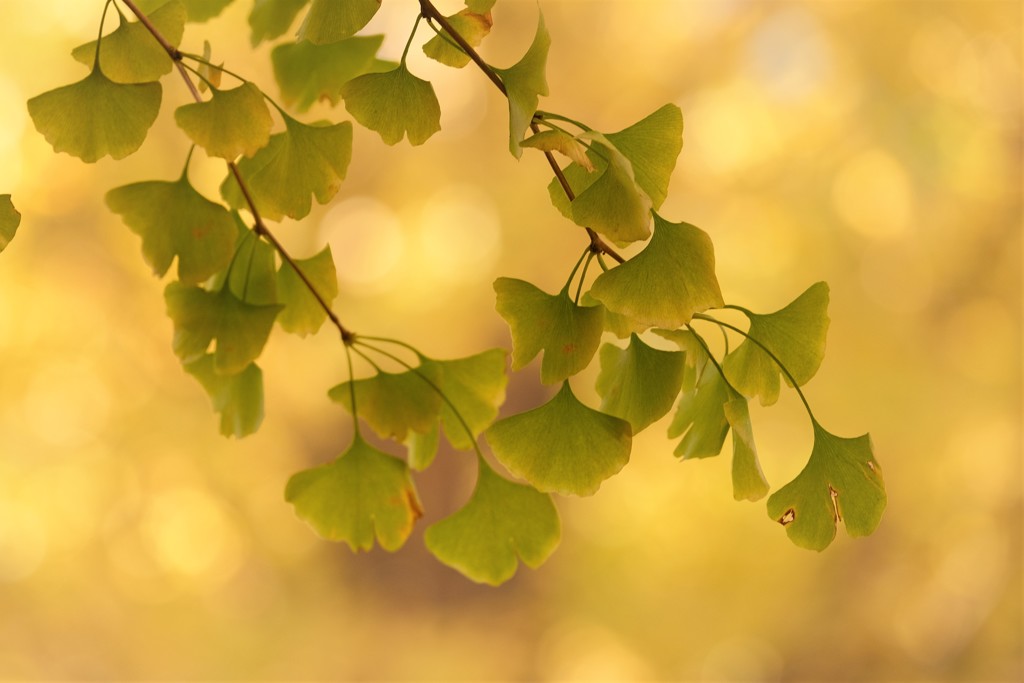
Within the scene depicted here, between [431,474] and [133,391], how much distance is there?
25.5 inches

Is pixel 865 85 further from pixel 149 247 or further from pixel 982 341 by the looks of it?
pixel 149 247

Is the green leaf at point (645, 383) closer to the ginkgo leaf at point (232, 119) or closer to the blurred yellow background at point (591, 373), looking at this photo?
the ginkgo leaf at point (232, 119)

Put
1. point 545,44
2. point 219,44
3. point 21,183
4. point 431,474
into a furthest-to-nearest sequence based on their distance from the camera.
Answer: point 431,474
point 219,44
point 21,183
point 545,44

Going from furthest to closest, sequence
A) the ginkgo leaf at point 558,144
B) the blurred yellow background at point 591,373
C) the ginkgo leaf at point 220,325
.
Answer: the blurred yellow background at point 591,373, the ginkgo leaf at point 220,325, the ginkgo leaf at point 558,144

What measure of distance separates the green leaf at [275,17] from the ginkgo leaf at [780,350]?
20cm

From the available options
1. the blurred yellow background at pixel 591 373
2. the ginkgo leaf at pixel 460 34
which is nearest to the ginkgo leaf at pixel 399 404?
the ginkgo leaf at pixel 460 34

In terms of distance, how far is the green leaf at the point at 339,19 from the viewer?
0.70 ft

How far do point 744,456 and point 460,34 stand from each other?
0.13 metres

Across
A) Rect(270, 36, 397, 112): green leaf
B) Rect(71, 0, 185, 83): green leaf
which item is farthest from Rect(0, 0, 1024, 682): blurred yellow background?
Rect(71, 0, 185, 83): green leaf

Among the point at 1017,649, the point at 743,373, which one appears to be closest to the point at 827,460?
the point at 743,373

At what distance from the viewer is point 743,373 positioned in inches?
10.0

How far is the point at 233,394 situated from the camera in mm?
323

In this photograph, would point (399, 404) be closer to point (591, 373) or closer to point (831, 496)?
point (831, 496)

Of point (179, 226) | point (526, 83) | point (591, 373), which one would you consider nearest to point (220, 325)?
point (179, 226)
